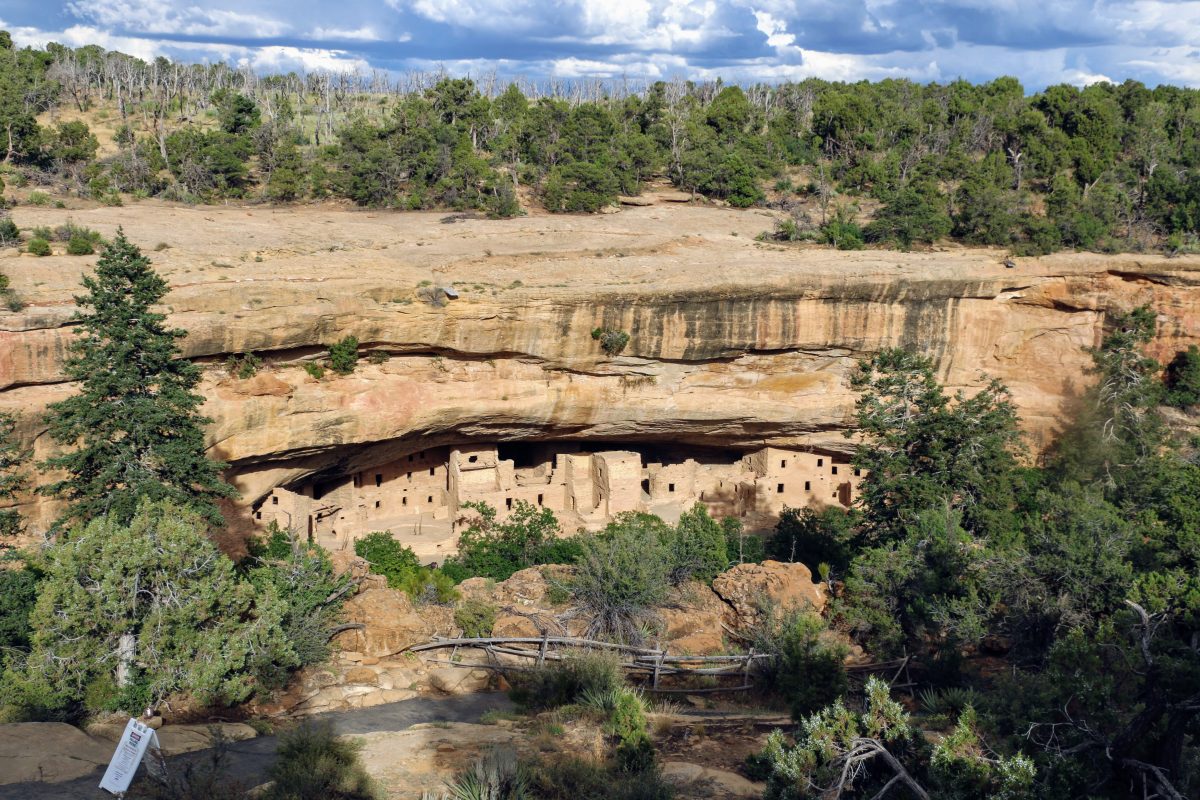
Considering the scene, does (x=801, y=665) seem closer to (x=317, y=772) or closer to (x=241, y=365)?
(x=317, y=772)

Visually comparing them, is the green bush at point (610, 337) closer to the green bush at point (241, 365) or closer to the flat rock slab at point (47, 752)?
the green bush at point (241, 365)

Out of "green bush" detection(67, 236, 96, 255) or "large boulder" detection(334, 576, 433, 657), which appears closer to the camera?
"large boulder" detection(334, 576, 433, 657)

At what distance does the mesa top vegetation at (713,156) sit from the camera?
28.8 metres

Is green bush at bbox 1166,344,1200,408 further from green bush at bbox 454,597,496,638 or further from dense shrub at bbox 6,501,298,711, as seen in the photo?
dense shrub at bbox 6,501,298,711

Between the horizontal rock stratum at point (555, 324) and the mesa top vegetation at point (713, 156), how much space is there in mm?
2970

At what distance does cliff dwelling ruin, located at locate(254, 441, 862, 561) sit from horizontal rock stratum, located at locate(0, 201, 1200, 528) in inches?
27.3

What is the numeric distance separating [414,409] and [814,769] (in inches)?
528

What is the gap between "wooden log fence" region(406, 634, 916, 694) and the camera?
13.9 metres

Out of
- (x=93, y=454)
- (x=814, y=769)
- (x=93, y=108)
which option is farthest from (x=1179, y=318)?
(x=93, y=108)

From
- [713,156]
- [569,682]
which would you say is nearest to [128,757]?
[569,682]

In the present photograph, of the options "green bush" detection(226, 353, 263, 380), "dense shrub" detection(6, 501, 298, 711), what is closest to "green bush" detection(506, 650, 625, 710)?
"dense shrub" detection(6, 501, 298, 711)

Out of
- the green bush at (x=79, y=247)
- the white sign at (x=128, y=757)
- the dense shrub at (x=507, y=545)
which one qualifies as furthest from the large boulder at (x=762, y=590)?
the green bush at (x=79, y=247)

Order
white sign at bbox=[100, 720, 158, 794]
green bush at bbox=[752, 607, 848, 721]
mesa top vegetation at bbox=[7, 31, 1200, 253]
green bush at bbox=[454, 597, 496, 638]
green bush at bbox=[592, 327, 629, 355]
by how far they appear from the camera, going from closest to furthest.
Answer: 1. white sign at bbox=[100, 720, 158, 794]
2. green bush at bbox=[752, 607, 848, 721]
3. green bush at bbox=[454, 597, 496, 638]
4. green bush at bbox=[592, 327, 629, 355]
5. mesa top vegetation at bbox=[7, 31, 1200, 253]

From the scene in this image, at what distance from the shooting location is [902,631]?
14734mm
